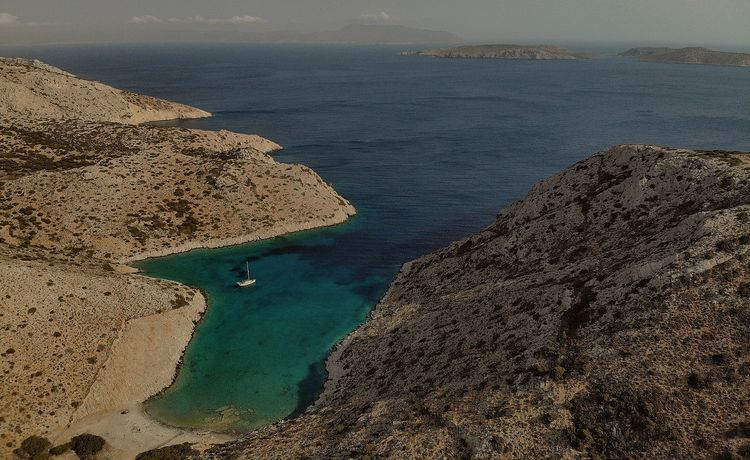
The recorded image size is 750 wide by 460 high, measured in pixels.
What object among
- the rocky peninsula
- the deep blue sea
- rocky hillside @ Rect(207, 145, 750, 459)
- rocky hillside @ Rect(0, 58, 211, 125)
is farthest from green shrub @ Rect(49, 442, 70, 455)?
rocky hillside @ Rect(0, 58, 211, 125)

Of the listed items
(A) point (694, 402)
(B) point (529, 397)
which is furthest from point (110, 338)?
(A) point (694, 402)

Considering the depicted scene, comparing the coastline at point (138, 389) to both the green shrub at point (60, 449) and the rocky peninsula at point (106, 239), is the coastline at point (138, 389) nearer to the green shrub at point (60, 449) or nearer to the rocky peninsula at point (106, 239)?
the rocky peninsula at point (106, 239)

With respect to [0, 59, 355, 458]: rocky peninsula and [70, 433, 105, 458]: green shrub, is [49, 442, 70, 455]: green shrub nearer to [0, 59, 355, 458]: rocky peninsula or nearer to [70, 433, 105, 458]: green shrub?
[70, 433, 105, 458]: green shrub

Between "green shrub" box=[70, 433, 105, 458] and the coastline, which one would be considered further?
the coastline

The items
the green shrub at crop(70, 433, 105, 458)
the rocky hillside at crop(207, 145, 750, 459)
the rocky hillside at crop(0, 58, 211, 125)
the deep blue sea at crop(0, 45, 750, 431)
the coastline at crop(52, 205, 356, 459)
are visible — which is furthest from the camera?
the rocky hillside at crop(0, 58, 211, 125)

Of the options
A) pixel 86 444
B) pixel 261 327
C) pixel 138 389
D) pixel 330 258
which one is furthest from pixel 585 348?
pixel 330 258

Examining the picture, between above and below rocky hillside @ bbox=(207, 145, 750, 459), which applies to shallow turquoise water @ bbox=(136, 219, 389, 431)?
below

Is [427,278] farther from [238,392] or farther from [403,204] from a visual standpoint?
[403,204]
